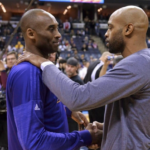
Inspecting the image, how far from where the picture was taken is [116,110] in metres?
1.19

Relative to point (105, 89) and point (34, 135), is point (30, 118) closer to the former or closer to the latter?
point (34, 135)

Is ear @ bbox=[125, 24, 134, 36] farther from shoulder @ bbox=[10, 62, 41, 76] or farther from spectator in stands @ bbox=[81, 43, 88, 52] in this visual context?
spectator in stands @ bbox=[81, 43, 88, 52]

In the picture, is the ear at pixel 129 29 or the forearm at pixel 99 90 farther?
the ear at pixel 129 29

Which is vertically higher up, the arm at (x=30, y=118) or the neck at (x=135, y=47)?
the neck at (x=135, y=47)

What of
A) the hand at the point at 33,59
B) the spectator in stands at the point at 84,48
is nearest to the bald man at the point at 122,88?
the hand at the point at 33,59

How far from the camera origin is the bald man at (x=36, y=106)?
1.10 metres

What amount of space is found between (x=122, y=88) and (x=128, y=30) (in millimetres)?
352

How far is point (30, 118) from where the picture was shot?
3.57 feet

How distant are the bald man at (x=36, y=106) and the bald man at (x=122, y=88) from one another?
0.28 ft

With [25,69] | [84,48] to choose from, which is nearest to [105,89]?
[25,69]

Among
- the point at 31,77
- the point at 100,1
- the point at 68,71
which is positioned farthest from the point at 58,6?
the point at 31,77

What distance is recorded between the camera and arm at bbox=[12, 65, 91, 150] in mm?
1081

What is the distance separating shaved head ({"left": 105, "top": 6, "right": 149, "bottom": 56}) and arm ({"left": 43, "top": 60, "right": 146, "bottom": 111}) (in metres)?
0.19

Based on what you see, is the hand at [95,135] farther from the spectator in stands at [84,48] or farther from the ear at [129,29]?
the spectator in stands at [84,48]
